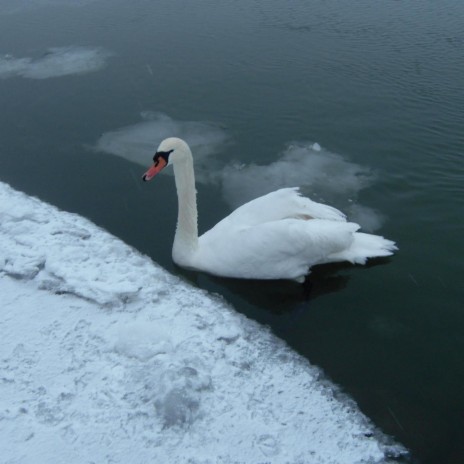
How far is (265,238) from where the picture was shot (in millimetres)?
5543

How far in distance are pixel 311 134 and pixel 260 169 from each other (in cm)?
135

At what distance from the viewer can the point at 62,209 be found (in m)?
7.00

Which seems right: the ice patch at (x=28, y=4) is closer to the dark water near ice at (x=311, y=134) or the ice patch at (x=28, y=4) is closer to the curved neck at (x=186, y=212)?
the dark water near ice at (x=311, y=134)

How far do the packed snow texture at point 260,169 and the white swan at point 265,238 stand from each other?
74cm

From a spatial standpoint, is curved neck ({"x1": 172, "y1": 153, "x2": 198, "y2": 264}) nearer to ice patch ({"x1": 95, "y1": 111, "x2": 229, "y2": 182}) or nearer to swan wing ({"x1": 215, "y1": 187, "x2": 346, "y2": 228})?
swan wing ({"x1": 215, "y1": 187, "x2": 346, "y2": 228})

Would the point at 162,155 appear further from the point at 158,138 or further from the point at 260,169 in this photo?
the point at 158,138

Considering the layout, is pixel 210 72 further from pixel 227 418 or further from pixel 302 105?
pixel 227 418

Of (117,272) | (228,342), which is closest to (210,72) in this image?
(117,272)

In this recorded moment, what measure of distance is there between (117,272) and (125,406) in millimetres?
1758

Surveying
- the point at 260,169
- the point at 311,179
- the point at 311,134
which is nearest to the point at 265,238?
the point at 311,179

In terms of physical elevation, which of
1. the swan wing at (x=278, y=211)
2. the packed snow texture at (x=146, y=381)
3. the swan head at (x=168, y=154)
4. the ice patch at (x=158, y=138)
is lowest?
the ice patch at (x=158, y=138)

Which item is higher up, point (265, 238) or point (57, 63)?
point (265, 238)

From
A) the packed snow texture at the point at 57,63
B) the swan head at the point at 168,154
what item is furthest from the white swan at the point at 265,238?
the packed snow texture at the point at 57,63

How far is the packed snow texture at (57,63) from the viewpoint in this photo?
36.3 feet
